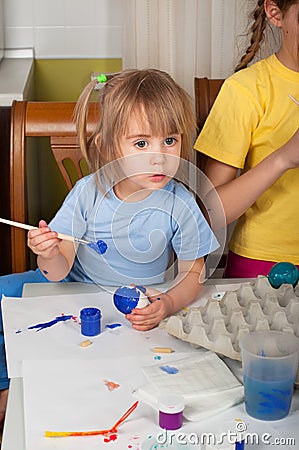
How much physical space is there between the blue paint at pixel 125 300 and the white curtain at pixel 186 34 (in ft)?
4.01

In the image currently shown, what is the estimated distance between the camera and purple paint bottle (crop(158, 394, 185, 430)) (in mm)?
835

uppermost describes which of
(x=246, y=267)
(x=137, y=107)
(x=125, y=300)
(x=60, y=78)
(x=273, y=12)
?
(x=273, y=12)

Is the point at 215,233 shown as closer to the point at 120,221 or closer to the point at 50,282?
the point at 120,221

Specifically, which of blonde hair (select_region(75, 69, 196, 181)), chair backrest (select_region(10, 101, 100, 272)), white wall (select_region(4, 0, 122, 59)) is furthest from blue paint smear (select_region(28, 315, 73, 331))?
white wall (select_region(4, 0, 122, 59))

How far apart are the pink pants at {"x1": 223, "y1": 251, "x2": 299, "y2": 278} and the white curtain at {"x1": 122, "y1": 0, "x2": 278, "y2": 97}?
0.81 metres

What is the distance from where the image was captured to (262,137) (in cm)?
153

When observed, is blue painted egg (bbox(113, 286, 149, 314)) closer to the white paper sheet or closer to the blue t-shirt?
the white paper sheet

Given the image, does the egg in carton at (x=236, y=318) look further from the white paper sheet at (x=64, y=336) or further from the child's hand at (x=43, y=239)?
the child's hand at (x=43, y=239)

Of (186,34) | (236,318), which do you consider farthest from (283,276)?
(186,34)

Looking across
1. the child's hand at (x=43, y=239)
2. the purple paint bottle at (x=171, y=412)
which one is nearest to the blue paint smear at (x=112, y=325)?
the child's hand at (x=43, y=239)

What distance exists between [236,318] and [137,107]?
15.9 inches

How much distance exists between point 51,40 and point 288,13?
4.28ft

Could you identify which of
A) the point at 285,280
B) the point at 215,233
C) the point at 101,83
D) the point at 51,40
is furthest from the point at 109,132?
the point at 51,40

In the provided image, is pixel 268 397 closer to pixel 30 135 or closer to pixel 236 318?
pixel 236 318
